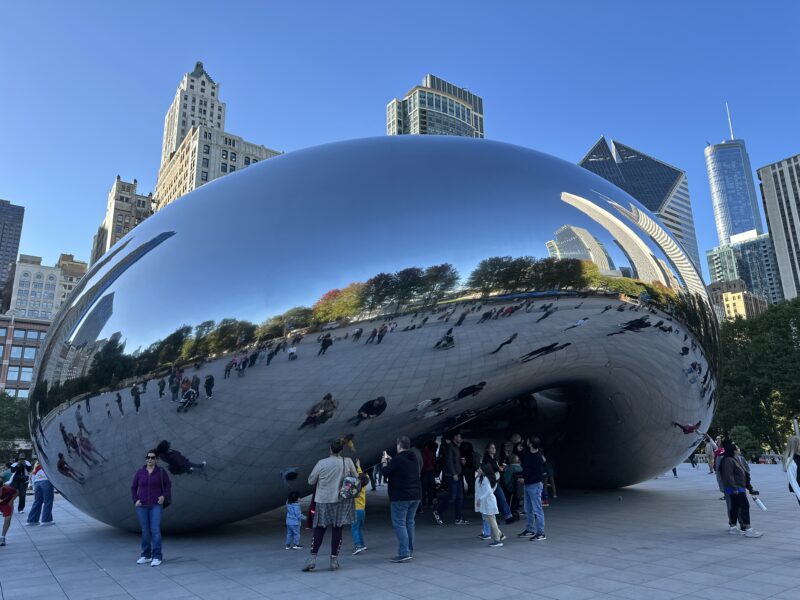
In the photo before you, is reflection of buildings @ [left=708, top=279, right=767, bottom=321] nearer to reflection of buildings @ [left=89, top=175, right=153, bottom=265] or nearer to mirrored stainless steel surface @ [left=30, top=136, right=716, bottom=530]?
reflection of buildings @ [left=89, top=175, right=153, bottom=265]

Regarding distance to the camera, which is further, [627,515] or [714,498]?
[714,498]

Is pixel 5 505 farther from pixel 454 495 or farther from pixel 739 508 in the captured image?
pixel 739 508

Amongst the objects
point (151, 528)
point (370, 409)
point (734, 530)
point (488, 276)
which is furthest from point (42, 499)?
point (734, 530)

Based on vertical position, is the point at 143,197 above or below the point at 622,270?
above

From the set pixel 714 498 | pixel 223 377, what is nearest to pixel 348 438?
pixel 223 377

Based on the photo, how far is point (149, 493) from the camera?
20.2 feet

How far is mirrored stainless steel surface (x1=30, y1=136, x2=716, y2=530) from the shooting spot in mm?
5953

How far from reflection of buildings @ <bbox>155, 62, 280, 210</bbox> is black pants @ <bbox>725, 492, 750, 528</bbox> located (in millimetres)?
65820

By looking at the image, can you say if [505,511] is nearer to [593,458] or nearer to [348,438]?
[593,458]

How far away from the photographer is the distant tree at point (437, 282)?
609 cm

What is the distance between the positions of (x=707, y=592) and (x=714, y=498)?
7522mm

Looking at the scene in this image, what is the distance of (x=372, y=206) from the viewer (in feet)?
20.9

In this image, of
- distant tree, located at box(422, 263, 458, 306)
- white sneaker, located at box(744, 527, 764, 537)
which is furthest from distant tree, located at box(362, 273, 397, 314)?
white sneaker, located at box(744, 527, 764, 537)

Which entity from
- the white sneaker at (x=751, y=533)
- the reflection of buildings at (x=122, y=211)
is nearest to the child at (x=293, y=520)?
the white sneaker at (x=751, y=533)
